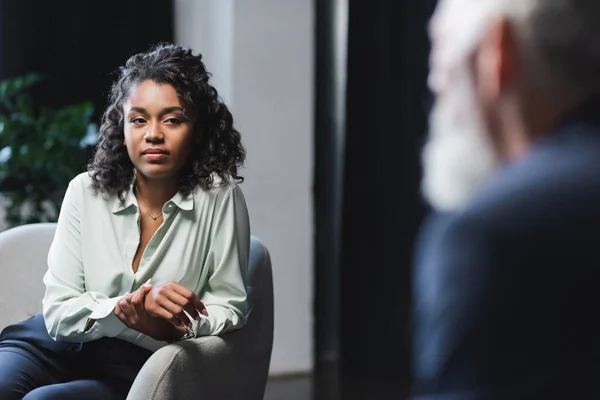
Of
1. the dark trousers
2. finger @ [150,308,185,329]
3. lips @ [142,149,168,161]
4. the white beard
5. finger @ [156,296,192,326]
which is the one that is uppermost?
the white beard

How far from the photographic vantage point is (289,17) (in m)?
3.80

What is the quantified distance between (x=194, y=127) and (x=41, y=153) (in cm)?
170

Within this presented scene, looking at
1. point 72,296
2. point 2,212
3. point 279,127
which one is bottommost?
point 2,212

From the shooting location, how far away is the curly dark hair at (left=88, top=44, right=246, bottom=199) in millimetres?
2037

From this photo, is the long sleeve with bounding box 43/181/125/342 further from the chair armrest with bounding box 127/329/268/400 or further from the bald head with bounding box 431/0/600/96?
the bald head with bounding box 431/0/600/96

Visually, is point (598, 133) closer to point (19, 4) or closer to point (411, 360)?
point (411, 360)

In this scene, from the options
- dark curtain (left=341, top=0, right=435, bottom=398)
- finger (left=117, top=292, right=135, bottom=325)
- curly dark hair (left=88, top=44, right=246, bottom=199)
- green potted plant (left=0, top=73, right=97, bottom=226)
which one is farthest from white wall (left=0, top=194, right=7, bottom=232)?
finger (left=117, top=292, right=135, bottom=325)

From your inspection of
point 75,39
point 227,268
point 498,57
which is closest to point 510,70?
point 498,57

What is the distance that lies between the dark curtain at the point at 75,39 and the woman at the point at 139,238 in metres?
2.15

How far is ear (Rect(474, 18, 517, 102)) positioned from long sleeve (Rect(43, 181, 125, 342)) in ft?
4.17

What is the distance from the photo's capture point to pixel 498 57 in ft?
2.20

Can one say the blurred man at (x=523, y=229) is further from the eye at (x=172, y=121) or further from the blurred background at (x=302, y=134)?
the blurred background at (x=302, y=134)

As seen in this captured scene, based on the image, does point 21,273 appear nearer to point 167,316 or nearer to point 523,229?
point 167,316

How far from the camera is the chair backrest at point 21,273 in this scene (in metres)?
2.27
